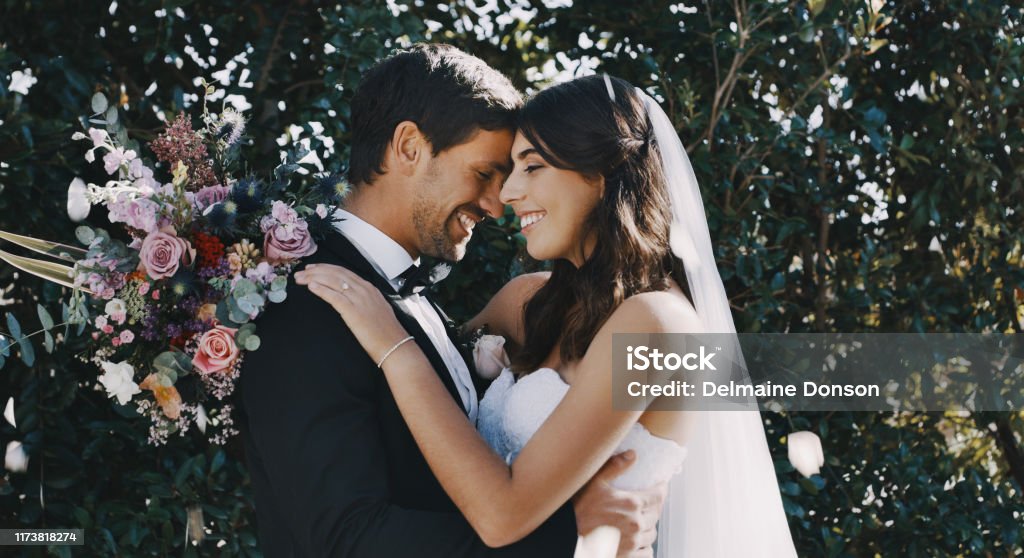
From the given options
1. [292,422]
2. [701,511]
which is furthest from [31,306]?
[701,511]

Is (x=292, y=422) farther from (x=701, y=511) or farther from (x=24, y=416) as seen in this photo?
(x=24, y=416)

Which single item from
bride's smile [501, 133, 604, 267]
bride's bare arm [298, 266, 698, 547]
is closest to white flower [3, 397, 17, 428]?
bride's bare arm [298, 266, 698, 547]

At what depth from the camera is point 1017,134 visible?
12.9 ft

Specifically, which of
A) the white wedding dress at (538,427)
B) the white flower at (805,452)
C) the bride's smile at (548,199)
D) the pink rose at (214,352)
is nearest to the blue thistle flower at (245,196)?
the pink rose at (214,352)

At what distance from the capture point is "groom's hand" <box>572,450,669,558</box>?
2396 mm

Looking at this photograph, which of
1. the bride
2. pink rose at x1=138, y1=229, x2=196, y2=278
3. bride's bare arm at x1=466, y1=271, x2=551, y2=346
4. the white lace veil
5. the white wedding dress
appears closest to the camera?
pink rose at x1=138, y1=229, x2=196, y2=278

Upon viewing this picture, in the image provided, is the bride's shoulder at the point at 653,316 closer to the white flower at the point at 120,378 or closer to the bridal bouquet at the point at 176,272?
the bridal bouquet at the point at 176,272

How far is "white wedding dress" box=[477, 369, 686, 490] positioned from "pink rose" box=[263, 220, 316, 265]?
0.68m

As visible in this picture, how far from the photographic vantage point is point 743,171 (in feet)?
12.1

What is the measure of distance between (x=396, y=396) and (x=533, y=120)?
83 cm

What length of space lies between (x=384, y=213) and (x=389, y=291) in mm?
248

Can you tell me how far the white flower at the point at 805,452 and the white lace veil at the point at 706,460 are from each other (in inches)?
30.2

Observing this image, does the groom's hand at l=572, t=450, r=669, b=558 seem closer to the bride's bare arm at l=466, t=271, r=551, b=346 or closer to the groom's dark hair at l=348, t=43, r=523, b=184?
the bride's bare arm at l=466, t=271, r=551, b=346

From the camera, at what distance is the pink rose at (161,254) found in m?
2.10
